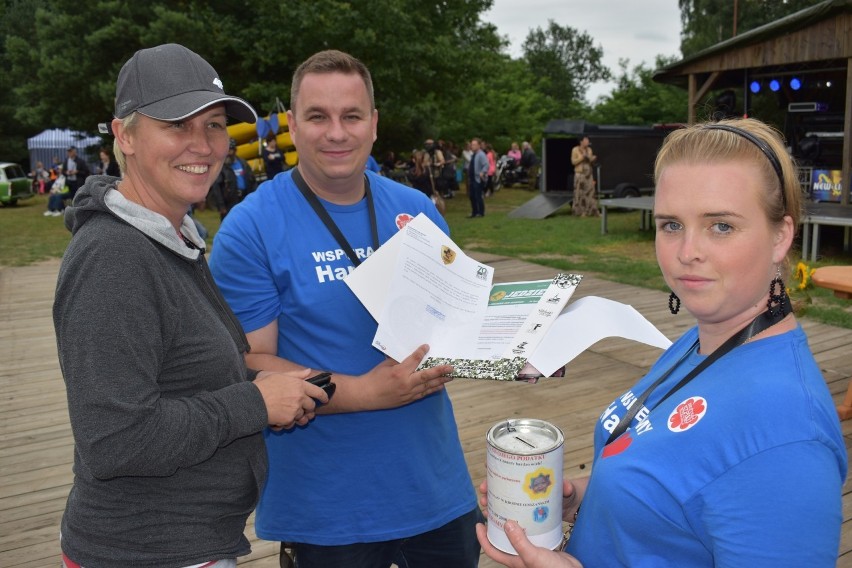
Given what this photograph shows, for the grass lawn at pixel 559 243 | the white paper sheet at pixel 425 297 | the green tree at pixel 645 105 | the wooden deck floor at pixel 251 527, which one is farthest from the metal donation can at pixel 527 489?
the green tree at pixel 645 105

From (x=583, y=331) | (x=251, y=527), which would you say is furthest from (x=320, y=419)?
(x=251, y=527)

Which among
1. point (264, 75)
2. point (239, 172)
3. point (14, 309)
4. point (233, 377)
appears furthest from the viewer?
point (264, 75)

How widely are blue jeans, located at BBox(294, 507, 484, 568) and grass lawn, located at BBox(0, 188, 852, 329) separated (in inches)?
229

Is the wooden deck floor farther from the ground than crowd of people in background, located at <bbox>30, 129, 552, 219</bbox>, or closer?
closer

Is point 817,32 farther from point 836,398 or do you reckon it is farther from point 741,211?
point 741,211

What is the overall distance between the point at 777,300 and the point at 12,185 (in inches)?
1206

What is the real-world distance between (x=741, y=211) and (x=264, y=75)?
2512 centimetres

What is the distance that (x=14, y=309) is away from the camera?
9.21 meters

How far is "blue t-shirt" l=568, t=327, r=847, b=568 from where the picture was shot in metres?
1.14

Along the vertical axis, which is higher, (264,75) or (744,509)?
(264,75)

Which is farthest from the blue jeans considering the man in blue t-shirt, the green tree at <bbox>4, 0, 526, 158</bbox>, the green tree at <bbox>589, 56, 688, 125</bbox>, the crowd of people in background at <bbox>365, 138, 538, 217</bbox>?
the green tree at <bbox>589, 56, 688, 125</bbox>

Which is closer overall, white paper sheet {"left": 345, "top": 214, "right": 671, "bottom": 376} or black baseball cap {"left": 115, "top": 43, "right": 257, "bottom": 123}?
black baseball cap {"left": 115, "top": 43, "right": 257, "bottom": 123}

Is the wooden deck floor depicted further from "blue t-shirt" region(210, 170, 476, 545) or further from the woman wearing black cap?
the woman wearing black cap

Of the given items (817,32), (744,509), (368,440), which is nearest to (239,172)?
(817,32)
